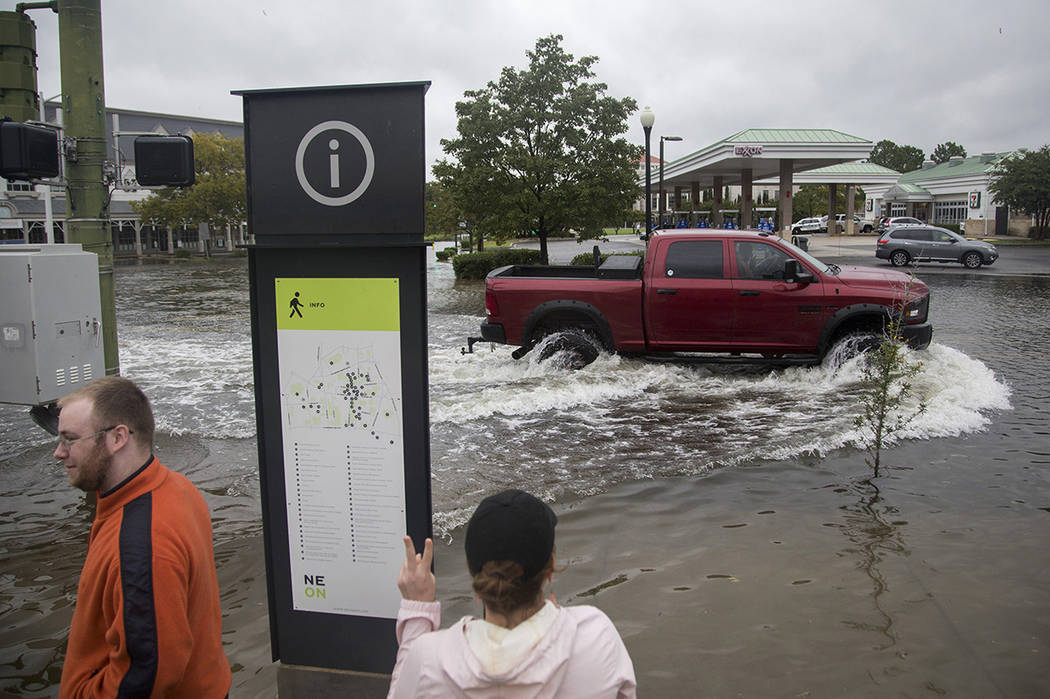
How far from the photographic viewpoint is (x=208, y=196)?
5072 cm

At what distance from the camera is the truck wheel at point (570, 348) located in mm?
10844

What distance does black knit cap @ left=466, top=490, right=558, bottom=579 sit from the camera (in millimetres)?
1949

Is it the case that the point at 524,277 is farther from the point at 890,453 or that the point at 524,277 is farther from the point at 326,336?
the point at 326,336

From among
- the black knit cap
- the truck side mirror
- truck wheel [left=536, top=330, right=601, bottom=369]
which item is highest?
the truck side mirror

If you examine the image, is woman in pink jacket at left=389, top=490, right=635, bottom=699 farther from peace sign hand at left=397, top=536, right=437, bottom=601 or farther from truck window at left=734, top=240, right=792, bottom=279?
truck window at left=734, top=240, right=792, bottom=279

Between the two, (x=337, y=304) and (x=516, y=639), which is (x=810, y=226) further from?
(x=516, y=639)

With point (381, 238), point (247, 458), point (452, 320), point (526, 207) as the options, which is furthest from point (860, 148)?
point (381, 238)

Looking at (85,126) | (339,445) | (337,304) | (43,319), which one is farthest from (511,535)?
(43,319)

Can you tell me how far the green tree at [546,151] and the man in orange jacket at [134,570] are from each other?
20706mm

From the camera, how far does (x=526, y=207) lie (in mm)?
23344

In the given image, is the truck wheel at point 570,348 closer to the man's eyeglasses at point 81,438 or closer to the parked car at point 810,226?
the man's eyeglasses at point 81,438

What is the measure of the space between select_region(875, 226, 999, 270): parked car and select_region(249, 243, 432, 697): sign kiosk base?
31.0 meters

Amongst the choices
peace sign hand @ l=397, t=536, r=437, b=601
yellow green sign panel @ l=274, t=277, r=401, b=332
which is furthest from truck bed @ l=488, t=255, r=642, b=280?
peace sign hand @ l=397, t=536, r=437, b=601

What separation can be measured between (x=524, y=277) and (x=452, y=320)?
695 cm
